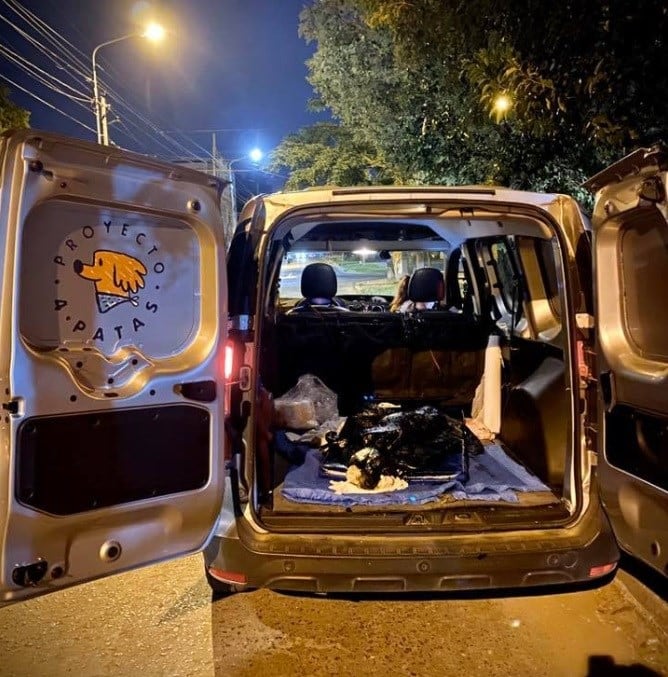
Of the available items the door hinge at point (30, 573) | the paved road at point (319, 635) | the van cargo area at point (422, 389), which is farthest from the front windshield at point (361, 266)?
the door hinge at point (30, 573)

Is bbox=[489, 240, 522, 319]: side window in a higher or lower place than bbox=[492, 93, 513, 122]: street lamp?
lower

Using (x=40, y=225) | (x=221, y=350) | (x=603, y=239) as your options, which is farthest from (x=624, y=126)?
(x=40, y=225)

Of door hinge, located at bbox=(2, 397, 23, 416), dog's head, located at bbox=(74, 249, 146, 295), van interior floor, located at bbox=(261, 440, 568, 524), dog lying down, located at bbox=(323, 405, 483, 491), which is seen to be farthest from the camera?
dog lying down, located at bbox=(323, 405, 483, 491)

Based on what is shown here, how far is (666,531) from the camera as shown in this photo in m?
2.08

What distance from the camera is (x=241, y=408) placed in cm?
258

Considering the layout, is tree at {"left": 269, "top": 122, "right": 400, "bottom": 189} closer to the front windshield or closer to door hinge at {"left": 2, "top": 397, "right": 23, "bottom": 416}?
the front windshield

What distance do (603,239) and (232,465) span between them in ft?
6.04

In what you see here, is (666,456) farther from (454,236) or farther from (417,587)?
(454,236)

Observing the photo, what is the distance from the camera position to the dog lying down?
325cm

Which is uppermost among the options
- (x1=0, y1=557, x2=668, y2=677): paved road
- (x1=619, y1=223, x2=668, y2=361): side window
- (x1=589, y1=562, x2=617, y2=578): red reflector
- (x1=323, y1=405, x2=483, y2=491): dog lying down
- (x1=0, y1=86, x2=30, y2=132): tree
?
(x1=0, y1=86, x2=30, y2=132): tree

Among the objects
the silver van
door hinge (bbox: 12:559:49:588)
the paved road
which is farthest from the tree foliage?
door hinge (bbox: 12:559:49:588)

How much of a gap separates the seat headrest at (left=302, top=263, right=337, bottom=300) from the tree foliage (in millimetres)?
1980

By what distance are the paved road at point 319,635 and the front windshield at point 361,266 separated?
2802 mm

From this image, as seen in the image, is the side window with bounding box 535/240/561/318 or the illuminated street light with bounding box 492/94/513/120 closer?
the side window with bounding box 535/240/561/318
